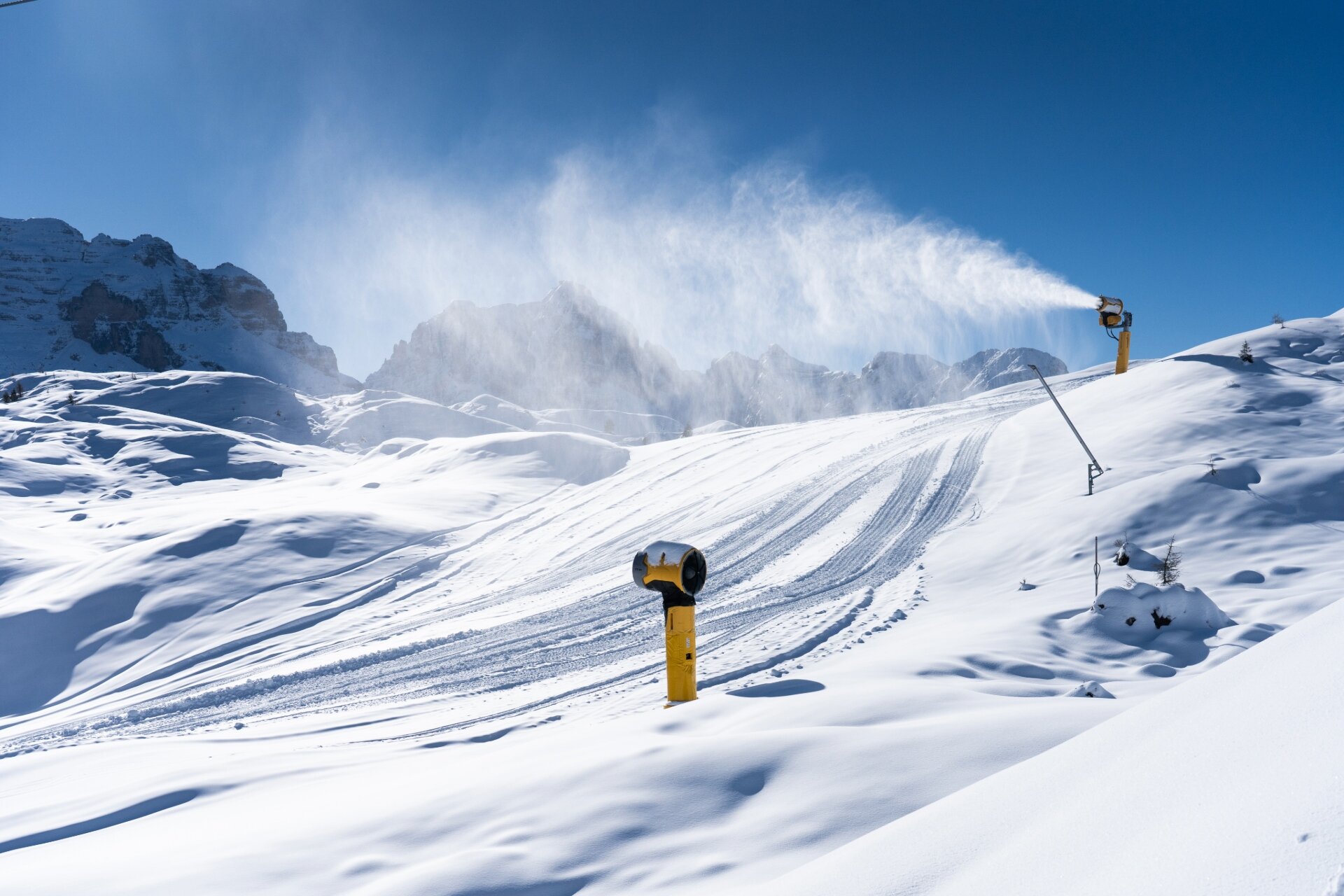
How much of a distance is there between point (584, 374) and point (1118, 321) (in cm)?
17041

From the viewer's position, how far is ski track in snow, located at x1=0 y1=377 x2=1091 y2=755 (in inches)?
275

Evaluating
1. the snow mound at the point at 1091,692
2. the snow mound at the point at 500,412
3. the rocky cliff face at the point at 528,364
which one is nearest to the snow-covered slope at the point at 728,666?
the snow mound at the point at 1091,692

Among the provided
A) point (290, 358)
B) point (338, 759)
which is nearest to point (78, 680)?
point (338, 759)

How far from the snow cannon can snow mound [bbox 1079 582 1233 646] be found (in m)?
3.48

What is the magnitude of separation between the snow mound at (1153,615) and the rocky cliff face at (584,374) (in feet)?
502

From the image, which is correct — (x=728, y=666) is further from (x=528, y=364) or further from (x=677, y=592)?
(x=528, y=364)

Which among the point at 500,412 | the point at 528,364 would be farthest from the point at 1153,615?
the point at 528,364

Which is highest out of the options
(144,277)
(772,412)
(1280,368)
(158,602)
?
(144,277)

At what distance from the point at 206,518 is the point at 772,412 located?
162 meters

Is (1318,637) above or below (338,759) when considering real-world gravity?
above

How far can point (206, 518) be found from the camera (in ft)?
50.5

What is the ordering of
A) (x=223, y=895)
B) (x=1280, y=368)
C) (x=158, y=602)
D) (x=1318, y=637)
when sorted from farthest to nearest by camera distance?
(x=1280, y=368) < (x=158, y=602) < (x=223, y=895) < (x=1318, y=637)

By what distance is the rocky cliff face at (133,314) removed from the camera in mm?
113125

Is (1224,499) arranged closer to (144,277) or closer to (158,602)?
(158,602)
